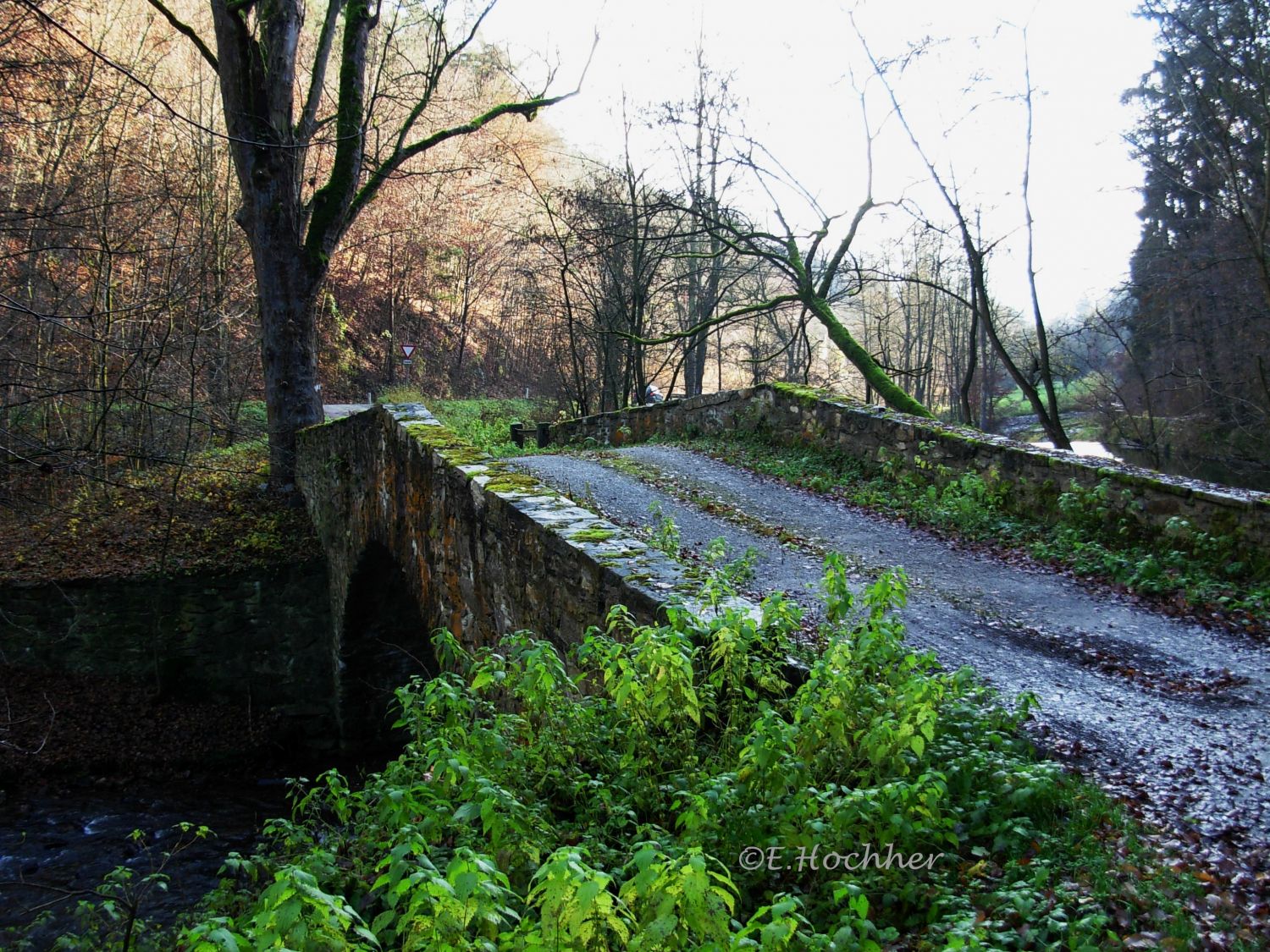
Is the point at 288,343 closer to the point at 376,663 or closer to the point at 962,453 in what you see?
the point at 376,663

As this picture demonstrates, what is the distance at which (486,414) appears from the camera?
23875 millimetres

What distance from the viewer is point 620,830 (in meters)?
2.80

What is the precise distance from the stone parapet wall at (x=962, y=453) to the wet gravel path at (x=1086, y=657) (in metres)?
1.04

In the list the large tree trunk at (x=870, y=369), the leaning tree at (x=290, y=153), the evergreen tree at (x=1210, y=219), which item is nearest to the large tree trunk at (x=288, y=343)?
the leaning tree at (x=290, y=153)

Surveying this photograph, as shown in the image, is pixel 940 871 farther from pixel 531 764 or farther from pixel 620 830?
pixel 531 764

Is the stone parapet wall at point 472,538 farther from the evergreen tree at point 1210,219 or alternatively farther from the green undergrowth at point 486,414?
the evergreen tree at point 1210,219

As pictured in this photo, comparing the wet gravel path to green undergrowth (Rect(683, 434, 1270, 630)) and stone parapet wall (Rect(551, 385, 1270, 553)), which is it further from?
stone parapet wall (Rect(551, 385, 1270, 553))

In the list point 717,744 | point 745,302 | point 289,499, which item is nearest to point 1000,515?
Answer: point 717,744

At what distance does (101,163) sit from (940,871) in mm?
12209

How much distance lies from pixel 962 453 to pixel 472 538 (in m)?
5.14

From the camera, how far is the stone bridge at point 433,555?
4.39 m

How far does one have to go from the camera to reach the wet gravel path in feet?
10.8

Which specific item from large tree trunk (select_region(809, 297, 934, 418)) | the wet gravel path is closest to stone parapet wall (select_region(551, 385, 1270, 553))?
the wet gravel path

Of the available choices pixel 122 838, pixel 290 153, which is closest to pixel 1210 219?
pixel 290 153
